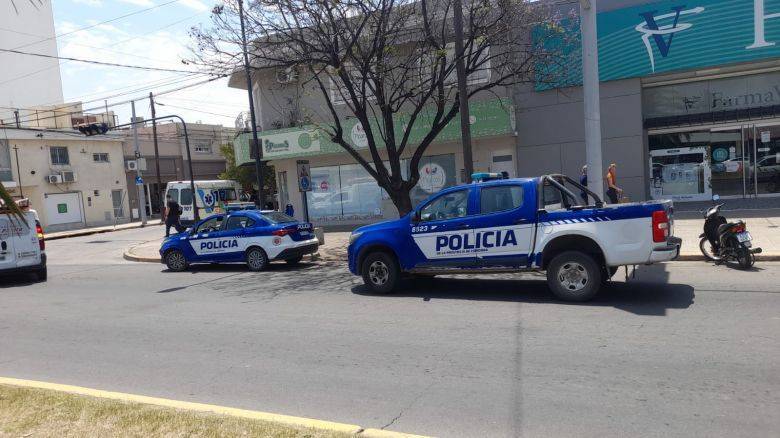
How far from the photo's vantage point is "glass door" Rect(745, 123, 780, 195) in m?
17.5

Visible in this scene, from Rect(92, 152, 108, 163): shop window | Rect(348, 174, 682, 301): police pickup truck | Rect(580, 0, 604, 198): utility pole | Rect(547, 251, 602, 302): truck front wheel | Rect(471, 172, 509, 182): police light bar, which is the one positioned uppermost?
Rect(92, 152, 108, 163): shop window

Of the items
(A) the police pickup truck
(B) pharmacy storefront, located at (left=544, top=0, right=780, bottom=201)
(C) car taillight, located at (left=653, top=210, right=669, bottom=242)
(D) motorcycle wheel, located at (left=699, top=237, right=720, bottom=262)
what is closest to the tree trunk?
(A) the police pickup truck

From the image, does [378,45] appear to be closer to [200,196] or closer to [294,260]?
[294,260]

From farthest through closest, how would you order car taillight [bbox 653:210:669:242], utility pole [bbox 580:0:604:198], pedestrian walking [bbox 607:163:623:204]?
1. pedestrian walking [bbox 607:163:623:204]
2. utility pole [bbox 580:0:604:198]
3. car taillight [bbox 653:210:669:242]

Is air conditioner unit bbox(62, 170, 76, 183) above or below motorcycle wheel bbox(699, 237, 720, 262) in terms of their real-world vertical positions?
above

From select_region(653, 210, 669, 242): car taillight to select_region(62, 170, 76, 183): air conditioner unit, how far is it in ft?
127

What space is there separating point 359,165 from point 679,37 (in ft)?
38.0

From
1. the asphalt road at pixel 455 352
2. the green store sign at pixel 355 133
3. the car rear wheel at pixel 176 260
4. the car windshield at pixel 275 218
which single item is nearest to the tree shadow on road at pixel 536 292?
the asphalt road at pixel 455 352

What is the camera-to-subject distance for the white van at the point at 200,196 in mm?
29938

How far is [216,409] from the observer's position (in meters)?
4.59

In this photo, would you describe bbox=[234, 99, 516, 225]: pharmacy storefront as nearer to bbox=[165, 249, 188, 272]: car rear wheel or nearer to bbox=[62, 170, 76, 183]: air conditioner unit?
bbox=[165, 249, 188, 272]: car rear wheel

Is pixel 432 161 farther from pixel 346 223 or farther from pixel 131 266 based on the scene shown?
pixel 131 266

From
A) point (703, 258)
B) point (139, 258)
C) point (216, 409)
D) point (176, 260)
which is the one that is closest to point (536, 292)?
point (703, 258)

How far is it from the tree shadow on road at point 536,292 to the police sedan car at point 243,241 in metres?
3.58
